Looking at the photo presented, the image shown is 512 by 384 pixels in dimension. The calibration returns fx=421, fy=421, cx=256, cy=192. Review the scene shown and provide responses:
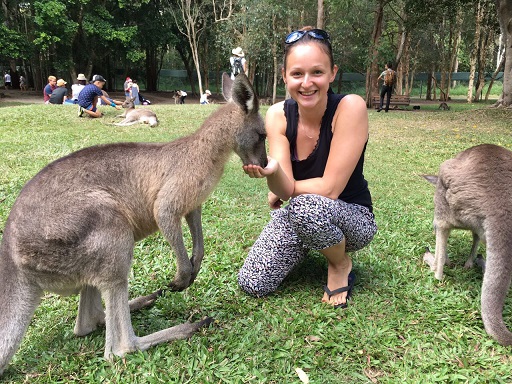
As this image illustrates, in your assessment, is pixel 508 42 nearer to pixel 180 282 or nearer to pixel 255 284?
pixel 255 284

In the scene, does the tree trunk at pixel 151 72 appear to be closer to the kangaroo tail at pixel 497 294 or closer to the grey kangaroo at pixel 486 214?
the grey kangaroo at pixel 486 214

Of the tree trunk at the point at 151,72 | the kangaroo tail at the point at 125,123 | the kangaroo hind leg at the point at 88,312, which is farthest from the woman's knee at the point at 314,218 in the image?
the tree trunk at the point at 151,72

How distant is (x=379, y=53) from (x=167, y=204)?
15.2 m

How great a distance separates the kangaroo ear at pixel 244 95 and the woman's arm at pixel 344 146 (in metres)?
0.49

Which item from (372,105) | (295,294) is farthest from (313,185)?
(372,105)

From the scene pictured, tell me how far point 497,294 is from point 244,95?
5.51ft

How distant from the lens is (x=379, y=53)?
610 inches

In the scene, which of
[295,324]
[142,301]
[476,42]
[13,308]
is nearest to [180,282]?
[142,301]

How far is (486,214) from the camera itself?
238 cm

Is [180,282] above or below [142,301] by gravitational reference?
above

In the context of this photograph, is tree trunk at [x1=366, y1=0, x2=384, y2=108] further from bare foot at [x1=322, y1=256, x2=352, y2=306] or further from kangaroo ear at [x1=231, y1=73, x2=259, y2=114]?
kangaroo ear at [x1=231, y1=73, x2=259, y2=114]

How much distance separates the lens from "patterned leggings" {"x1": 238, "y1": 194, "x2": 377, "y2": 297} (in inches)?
92.9

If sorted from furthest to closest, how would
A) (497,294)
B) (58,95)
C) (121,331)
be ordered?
(58,95) < (497,294) < (121,331)

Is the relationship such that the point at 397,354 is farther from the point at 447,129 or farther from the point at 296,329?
the point at 447,129
